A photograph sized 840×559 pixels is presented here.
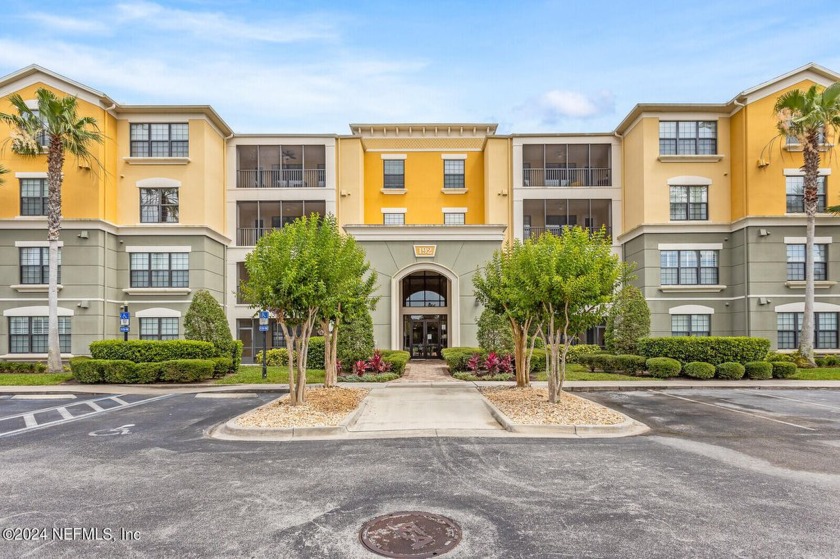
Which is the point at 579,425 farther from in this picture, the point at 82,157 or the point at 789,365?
the point at 82,157

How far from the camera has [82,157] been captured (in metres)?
24.0

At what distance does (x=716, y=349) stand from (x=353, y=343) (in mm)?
15121

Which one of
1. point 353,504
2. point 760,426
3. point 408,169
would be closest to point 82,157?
point 408,169

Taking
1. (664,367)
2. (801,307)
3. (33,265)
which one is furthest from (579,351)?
(33,265)

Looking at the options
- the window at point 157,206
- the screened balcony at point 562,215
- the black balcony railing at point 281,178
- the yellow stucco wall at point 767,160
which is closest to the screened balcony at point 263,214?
the black balcony railing at point 281,178

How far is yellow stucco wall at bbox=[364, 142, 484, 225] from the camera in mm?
31109

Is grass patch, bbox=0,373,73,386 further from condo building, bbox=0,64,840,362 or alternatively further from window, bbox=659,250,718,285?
window, bbox=659,250,718,285

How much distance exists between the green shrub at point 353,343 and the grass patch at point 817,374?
1750 centimetres

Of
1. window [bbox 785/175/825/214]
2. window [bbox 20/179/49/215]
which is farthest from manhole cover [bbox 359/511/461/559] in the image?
window [bbox 785/175/825/214]

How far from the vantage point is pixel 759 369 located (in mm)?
20391

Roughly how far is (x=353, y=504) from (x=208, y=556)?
1.83m

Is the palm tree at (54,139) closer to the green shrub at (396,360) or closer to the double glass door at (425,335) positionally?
the green shrub at (396,360)

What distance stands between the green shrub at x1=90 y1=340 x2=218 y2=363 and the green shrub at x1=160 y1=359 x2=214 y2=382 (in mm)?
716

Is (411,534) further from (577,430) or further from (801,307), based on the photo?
(801,307)
